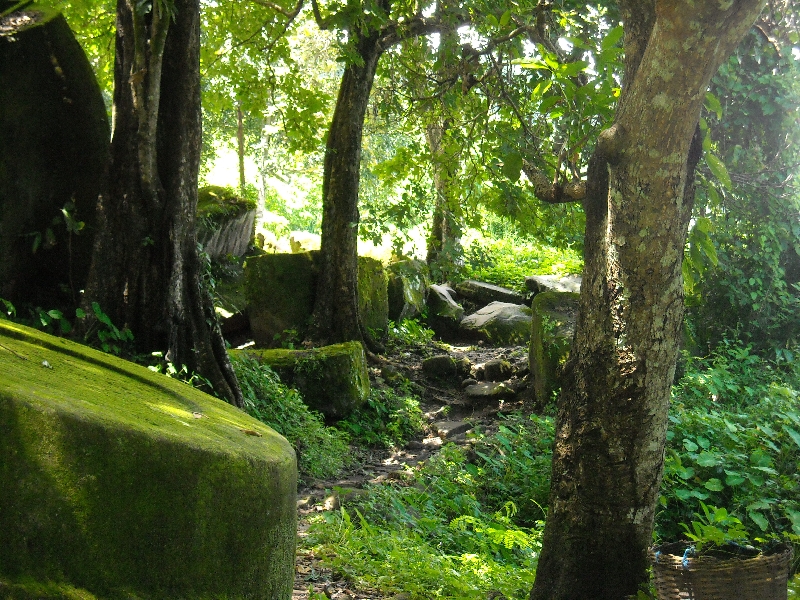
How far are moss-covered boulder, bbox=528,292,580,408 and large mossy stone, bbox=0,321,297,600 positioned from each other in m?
6.02

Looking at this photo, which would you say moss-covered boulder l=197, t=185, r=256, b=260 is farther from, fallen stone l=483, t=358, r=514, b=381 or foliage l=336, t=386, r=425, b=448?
fallen stone l=483, t=358, r=514, b=381

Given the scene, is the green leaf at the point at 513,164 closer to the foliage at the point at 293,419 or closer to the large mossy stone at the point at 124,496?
the large mossy stone at the point at 124,496

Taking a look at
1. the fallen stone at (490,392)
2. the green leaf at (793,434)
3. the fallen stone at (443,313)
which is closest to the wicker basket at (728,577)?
the green leaf at (793,434)

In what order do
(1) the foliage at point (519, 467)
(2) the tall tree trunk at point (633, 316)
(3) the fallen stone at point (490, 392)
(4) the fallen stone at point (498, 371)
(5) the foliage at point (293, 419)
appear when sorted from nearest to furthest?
(2) the tall tree trunk at point (633, 316) < (1) the foliage at point (519, 467) < (5) the foliage at point (293, 419) < (3) the fallen stone at point (490, 392) < (4) the fallen stone at point (498, 371)

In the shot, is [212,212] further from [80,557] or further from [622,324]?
[80,557]

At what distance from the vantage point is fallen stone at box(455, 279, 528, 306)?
49.0 feet

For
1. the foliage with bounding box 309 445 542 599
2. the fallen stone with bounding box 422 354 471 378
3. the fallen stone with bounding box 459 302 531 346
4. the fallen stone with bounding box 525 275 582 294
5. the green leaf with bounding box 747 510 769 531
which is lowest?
the foliage with bounding box 309 445 542 599

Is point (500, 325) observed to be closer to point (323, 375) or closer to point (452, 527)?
point (323, 375)

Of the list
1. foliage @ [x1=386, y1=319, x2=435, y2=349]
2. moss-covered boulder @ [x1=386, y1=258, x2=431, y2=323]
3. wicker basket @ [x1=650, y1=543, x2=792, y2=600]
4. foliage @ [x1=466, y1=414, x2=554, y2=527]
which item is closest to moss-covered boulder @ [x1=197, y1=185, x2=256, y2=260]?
moss-covered boulder @ [x1=386, y1=258, x2=431, y2=323]

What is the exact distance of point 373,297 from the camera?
1118 centimetres

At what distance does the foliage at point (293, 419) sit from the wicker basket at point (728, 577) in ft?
13.7

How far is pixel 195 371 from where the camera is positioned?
19.1 feet

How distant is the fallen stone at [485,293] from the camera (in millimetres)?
14945

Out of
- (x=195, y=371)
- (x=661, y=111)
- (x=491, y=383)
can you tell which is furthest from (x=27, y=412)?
(x=491, y=383)
